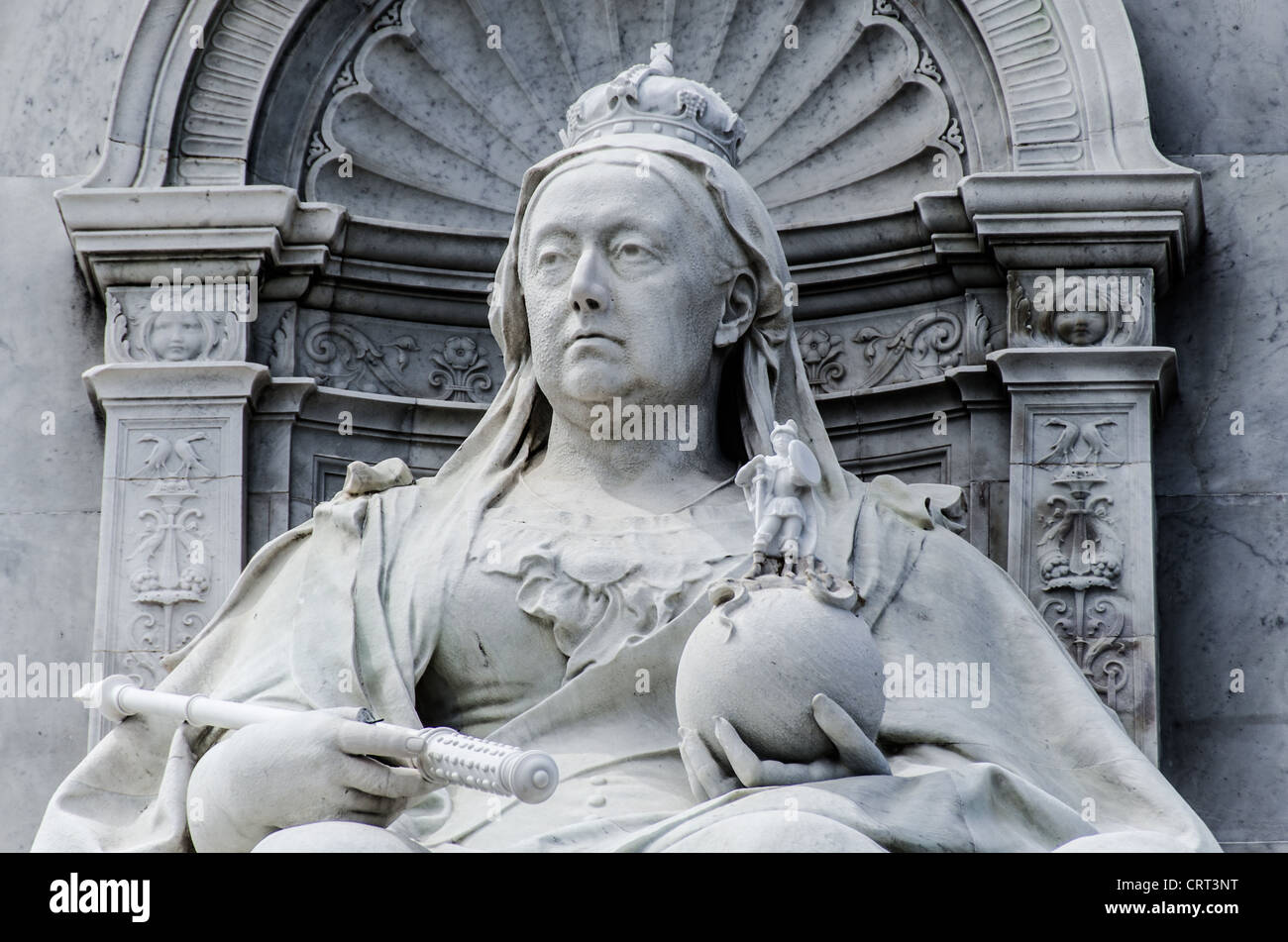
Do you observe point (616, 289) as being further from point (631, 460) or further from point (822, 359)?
point (822, 359)

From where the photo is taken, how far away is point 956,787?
330 inches

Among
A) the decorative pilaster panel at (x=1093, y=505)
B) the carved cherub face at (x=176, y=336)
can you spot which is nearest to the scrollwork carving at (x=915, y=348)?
the decorative pilaster panel at (x=1093, y=505)

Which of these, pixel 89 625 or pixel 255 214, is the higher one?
pixel 255 214

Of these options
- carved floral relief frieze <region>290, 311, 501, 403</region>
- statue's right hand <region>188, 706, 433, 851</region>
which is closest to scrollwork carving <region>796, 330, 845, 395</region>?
carved floral relief frieze <region>290, 311, 501, 403</region>

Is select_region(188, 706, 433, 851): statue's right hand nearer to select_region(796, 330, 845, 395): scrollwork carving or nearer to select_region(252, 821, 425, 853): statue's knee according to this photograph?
select_region(252, 821, 425, 853): statue's knee

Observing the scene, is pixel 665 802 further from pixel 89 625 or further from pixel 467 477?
pixel 89 625

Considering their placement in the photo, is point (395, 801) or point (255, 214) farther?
point (255, 214)

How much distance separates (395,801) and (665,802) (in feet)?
2.71

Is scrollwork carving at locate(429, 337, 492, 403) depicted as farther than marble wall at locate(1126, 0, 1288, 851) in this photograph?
Yes

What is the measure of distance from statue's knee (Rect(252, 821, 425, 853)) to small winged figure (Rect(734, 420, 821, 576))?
3.77 ft

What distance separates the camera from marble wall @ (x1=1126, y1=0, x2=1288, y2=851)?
10570mm

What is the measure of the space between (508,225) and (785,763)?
12.7 feet
